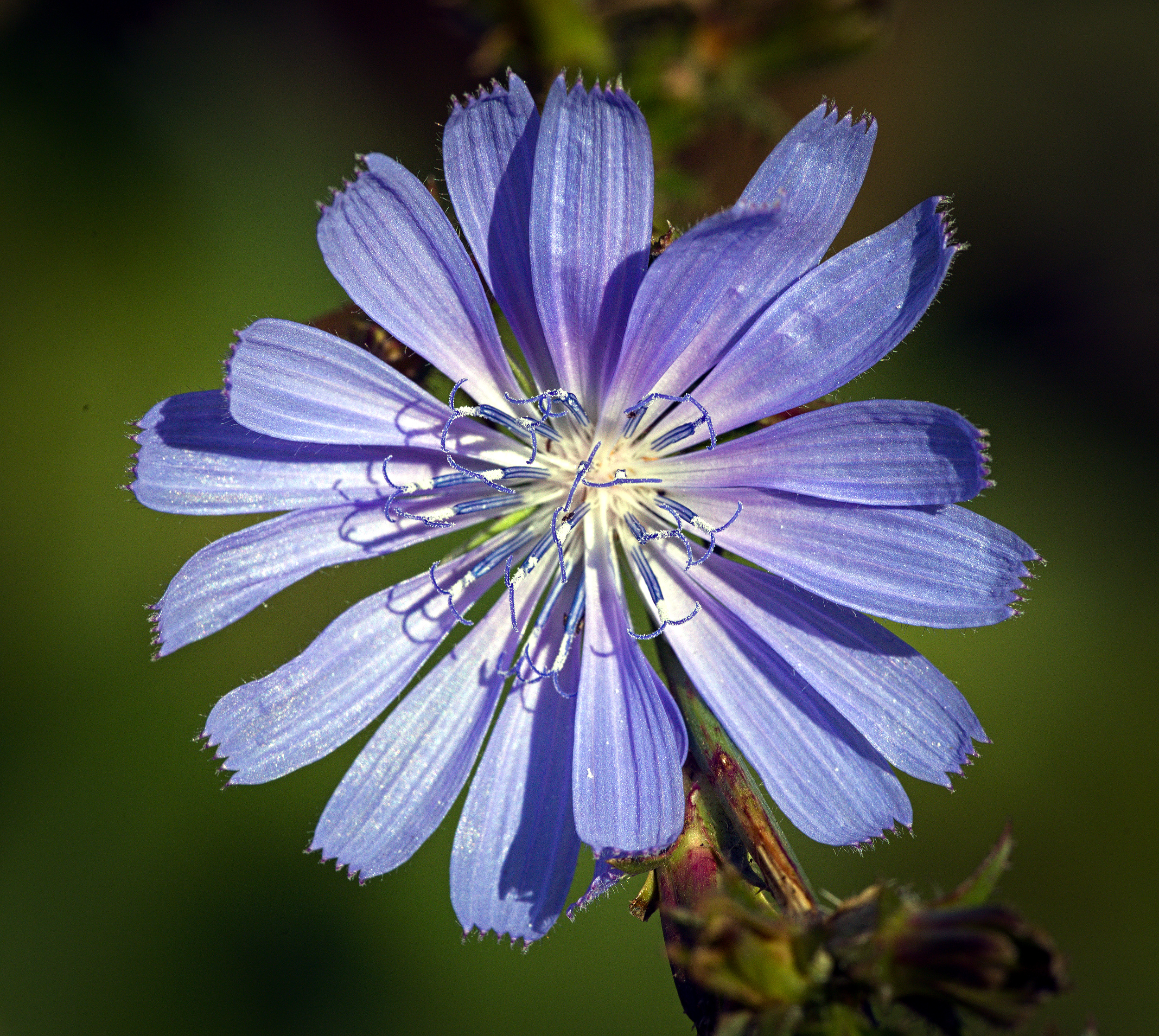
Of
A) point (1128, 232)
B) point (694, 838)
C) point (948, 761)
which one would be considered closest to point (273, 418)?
point (694, 838)

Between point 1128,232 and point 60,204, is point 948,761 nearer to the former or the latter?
point 1128,232

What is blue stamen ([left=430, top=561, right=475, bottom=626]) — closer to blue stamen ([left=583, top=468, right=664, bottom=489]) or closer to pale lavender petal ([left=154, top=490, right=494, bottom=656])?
pale lavender petal ([left=154, top=490, right=494, bottom=656])

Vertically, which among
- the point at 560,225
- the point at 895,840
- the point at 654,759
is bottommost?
the point at 895,840

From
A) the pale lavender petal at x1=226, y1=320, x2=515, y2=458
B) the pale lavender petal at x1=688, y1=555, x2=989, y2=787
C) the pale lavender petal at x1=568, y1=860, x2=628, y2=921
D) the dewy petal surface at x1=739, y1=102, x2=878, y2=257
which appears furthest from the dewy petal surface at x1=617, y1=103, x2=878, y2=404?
the pale lavender petal at x1=568, y1=860, x2=628, y2=921


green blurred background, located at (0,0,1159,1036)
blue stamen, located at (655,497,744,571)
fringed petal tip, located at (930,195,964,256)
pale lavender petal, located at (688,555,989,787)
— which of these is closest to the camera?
fringed petal tip, located at (930,195,964,256)

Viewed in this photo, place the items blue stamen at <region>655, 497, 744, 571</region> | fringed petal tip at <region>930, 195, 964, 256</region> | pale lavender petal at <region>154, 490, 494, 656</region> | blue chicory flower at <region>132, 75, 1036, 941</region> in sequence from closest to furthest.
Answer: fringed petal tip at <region>930, 195, 964, 256</region> → blue chicory flower at <region>132, 75, 1036, 941</region> → pale lavender petal at <region>154, 490, 494, 656</region> → blue stamen at <region>655, 497, 744, 571</region>

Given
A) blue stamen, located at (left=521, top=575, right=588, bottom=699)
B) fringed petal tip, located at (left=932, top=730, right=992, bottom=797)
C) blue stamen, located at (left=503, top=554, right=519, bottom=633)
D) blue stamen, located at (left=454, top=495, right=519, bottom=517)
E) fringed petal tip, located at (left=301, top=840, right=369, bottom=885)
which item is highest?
blue stamen, located at (left=454, top=495, right=519, bottom=517)

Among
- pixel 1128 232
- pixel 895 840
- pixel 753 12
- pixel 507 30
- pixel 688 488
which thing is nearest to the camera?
pixel 688 488

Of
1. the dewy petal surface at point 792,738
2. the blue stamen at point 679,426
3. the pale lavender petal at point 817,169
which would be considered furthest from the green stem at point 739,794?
the pale lavender petal at point 817,169
